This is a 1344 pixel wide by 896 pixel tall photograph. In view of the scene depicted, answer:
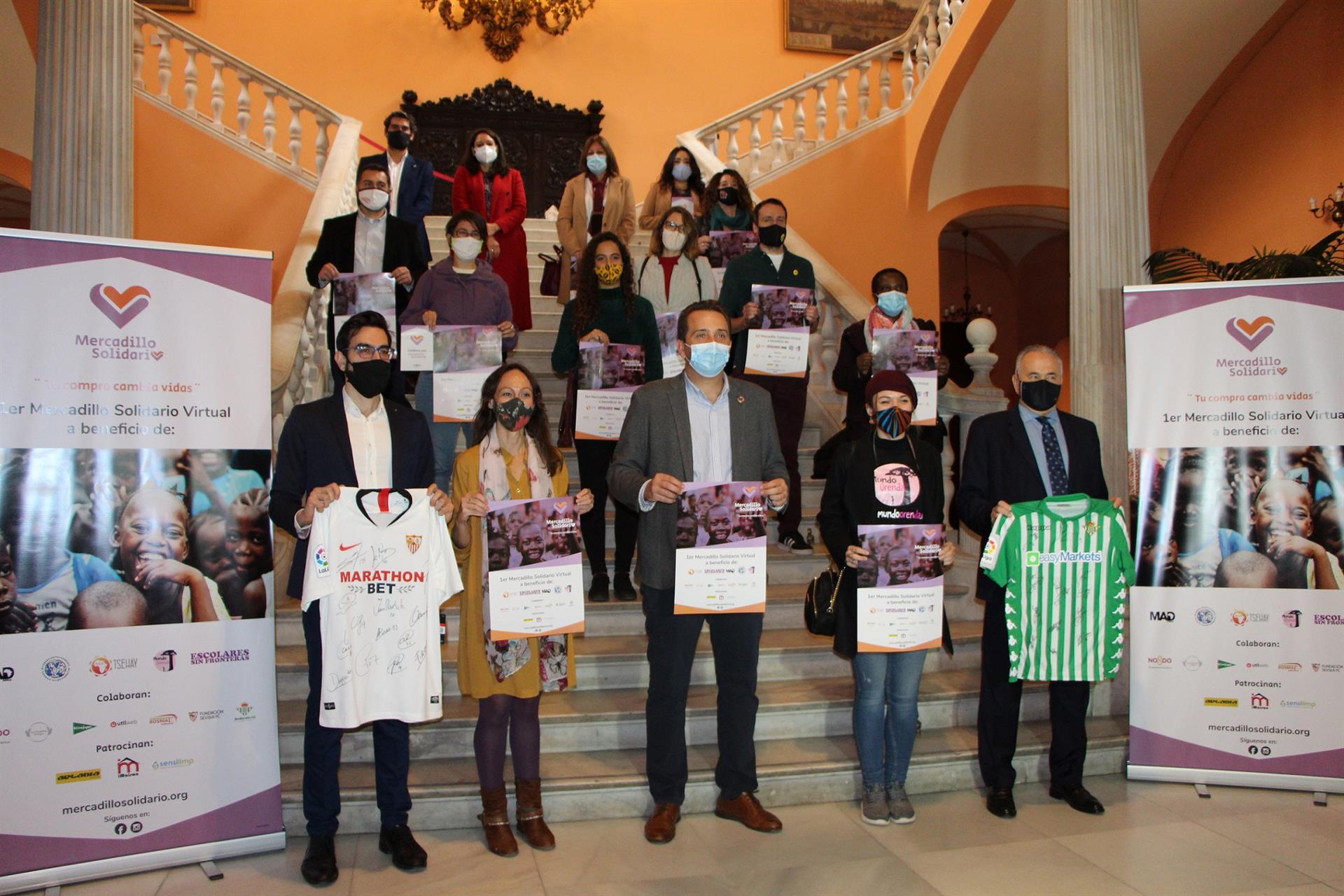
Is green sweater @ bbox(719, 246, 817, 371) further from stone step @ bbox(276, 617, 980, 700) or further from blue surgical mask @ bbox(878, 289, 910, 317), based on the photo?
stone step @ bbox(276, 617, 980, 700)

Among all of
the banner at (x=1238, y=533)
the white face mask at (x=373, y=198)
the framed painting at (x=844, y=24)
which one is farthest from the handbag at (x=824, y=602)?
the framed painting at (x=844, y=24)

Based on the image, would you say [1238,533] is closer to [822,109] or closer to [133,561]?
[133,561]

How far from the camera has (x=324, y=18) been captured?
1151 centimetres

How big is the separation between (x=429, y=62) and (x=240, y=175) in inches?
136

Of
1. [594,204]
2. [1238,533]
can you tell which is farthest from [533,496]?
[594,204]

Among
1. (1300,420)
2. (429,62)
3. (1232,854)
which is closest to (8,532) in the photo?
(1232,854)

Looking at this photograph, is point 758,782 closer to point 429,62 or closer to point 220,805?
point 220,805

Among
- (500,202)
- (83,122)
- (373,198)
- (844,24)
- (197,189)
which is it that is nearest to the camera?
(83,122)

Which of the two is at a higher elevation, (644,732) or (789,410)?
(789,410)

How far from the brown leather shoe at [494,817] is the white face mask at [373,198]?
10.4 ft

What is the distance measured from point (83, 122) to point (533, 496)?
2.74 metres

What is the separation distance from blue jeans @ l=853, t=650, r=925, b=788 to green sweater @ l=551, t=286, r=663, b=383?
1988mm

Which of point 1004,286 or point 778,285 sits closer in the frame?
point 778,285

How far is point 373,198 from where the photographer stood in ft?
17.9
